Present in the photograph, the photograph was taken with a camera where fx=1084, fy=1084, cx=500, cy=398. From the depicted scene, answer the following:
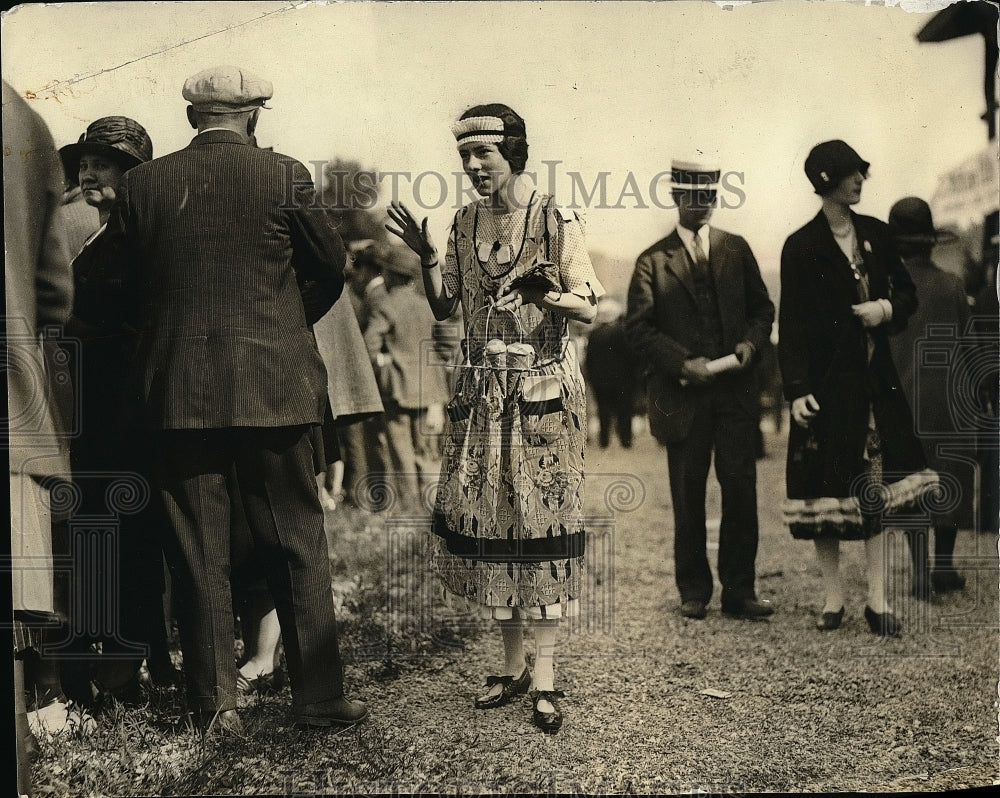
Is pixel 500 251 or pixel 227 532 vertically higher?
pixel 500 251

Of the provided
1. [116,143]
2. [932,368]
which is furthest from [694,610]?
[116,143]

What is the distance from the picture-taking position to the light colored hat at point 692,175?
4.59m

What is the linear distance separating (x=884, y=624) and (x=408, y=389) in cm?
232

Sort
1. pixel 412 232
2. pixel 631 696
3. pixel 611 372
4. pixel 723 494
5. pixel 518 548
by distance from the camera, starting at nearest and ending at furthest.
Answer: pixel 518 548
pixel 412 232
pixel 631 696
pixel 611 372
pixel 723 494

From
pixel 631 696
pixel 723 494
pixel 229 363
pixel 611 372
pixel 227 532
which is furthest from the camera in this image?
pixel 723 494

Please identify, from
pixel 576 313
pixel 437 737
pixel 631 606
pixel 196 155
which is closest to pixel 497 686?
pixel 437 737

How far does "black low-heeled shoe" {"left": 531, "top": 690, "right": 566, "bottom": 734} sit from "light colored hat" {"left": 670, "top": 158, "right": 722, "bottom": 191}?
Result: 2183 millimetres

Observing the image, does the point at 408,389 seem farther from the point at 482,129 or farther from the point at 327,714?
the point at 327,714

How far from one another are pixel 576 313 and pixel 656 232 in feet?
2.05

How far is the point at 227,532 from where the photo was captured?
4211 millimetres

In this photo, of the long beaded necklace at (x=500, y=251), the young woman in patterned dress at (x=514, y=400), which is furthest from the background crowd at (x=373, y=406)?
the long beaded necklace at (x=500, y=251)

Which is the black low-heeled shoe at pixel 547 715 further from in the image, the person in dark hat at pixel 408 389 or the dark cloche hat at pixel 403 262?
the dark cloche hat at pixel 403 262

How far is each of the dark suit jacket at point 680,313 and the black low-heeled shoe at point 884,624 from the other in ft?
3.64

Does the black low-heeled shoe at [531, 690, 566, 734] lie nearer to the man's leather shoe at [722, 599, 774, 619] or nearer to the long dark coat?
the man's leather shoe at [722, 599, 774, 619]
